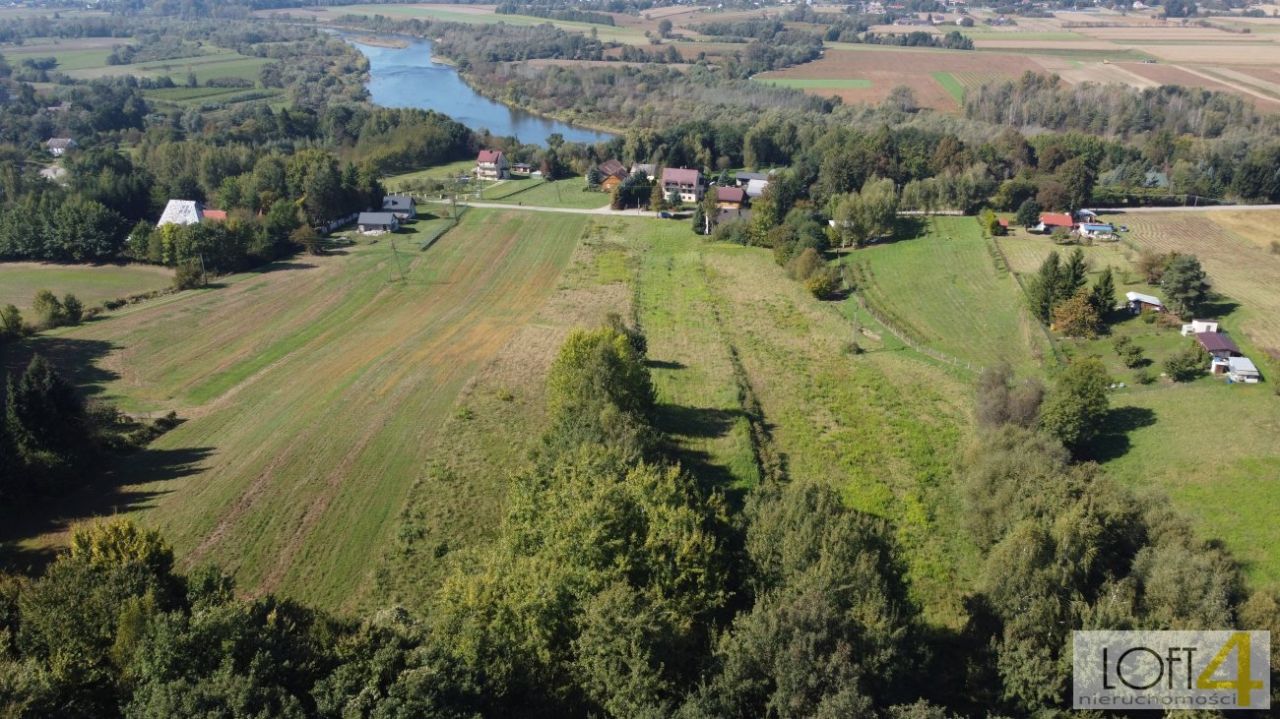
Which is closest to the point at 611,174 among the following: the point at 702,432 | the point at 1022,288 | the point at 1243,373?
the point at 1022,288

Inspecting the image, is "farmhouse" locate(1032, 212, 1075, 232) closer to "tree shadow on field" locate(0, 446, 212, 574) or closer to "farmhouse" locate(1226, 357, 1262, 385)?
"farmhouse" locate(1226, 357, 1262, 385)

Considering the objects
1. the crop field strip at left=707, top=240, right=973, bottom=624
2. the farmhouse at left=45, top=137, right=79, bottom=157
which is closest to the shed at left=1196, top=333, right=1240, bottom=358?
the crop field strip at left=707, top=240, right=973, bottom=624

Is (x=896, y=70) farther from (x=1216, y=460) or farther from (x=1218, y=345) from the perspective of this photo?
(x=1216, y=460)

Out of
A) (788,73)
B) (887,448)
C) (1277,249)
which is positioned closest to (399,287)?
(887,448)

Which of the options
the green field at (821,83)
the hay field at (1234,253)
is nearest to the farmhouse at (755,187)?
the hay field at (1234,253)

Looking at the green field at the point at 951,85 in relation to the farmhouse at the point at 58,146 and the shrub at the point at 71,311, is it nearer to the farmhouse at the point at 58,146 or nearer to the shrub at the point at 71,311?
the shrub at the point at 71,311

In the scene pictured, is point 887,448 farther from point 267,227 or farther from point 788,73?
point 788,73
